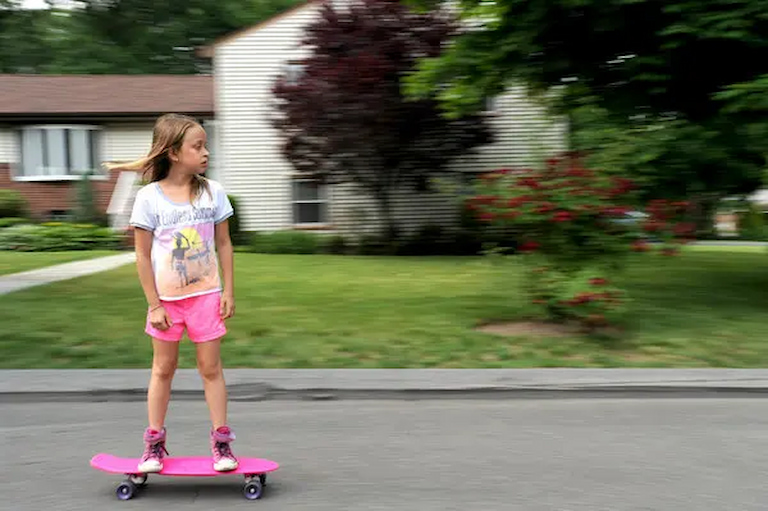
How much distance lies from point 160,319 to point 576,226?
18.1ft

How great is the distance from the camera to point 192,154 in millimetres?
4219

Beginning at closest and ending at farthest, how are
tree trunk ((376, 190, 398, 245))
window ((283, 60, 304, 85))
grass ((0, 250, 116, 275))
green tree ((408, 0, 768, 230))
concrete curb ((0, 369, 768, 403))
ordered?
concrete curb ((0, 369, 768, 403)), green tree ((408, 0, 768, 230)), grass ((0, 250, 116, 275)), window ((283, 60, 304, 85)), tree trunk ((376, 190, 398, 245))

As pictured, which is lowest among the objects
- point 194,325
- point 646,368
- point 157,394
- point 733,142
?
point 646,368

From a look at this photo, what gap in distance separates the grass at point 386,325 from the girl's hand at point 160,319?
143 inches

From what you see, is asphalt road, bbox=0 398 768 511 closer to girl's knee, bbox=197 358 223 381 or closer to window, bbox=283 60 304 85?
girl's knee, bbox=197 358 223 381

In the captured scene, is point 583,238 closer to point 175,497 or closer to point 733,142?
point 733,142

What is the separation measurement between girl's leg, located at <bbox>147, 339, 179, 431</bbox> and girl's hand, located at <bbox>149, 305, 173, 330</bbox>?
6.0 inches

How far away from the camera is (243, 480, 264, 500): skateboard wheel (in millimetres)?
4242

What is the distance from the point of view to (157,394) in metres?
4.31

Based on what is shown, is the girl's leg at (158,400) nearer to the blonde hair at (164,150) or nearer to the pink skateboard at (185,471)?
the pink skateboard at (185,471)

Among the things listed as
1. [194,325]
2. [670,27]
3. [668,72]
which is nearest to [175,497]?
[194,325]

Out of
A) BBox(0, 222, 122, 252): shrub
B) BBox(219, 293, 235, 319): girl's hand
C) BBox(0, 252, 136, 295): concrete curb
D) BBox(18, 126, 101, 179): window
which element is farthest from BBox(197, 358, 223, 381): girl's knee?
BBox(18, 126, 101, 179): window

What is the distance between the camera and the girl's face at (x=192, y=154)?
4203 mm

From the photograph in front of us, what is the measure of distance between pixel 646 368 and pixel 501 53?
502cm
